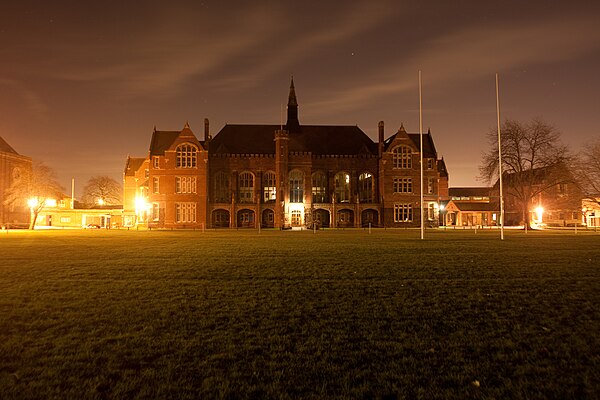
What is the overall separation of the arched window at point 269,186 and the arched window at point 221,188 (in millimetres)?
5724

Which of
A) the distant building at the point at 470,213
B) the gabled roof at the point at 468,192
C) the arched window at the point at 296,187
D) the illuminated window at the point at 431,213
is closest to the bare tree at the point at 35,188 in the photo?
the arched window at the point at 296,187

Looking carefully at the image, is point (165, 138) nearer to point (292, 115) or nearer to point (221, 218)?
point (221, 218)

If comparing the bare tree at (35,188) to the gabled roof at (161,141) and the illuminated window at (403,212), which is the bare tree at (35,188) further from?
the illuminated window at (403,212)

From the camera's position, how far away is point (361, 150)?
71000mm

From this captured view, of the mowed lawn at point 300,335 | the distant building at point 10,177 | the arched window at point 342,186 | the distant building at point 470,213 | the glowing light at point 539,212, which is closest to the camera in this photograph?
the mowed lawn at point 300,335

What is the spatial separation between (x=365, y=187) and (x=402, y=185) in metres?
6.08

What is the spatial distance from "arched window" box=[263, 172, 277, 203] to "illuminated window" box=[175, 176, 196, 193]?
34.9 ft

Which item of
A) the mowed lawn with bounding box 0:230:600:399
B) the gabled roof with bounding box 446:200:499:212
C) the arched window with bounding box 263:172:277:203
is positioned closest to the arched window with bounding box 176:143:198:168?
the arched window with bounding box 263:172:277:203

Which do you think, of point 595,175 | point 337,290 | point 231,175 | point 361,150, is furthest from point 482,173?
point 337,290

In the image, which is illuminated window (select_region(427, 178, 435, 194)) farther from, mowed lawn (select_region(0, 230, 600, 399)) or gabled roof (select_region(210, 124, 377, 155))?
mowed lawn (select_region(0, 230, 600, 399))

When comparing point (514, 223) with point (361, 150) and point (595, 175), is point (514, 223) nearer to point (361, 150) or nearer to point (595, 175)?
point (361, 150)

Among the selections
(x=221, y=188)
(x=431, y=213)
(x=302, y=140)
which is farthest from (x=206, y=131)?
(x=431, y=213)

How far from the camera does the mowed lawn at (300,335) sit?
5.17 m

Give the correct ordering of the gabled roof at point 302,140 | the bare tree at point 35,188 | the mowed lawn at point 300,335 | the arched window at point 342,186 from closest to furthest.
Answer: the mowed lawn at point 300,335 < the bare tree at point 35,188 < the gabled roof at point 302,140 < the arched window at point 342,186
